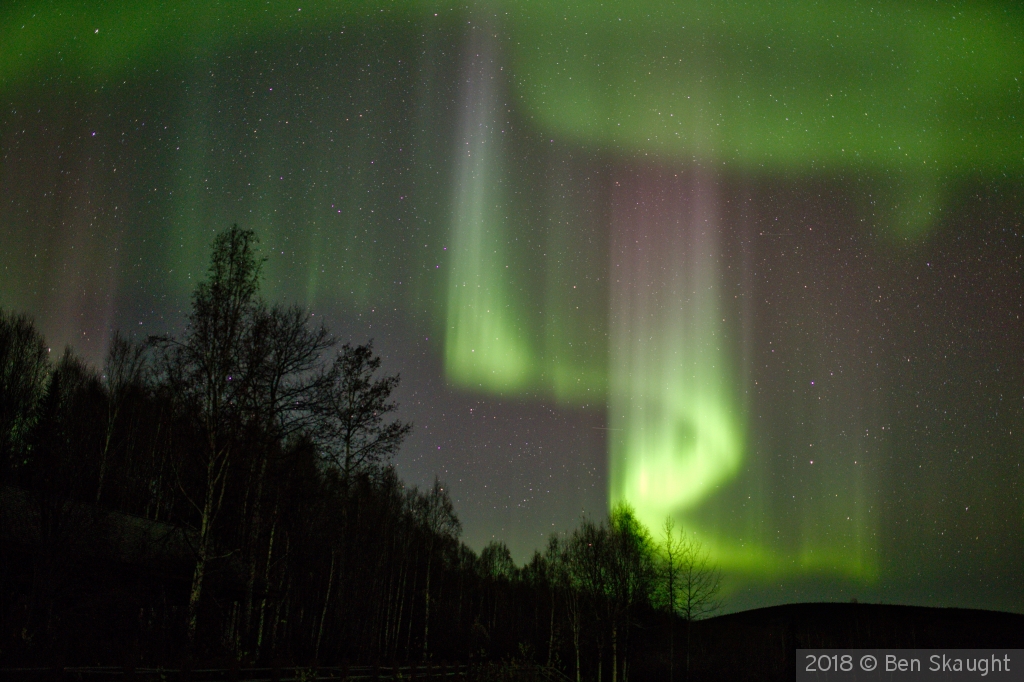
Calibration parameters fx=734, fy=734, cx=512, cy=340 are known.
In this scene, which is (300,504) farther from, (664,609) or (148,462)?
(664,609)

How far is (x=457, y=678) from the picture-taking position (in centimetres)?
2480

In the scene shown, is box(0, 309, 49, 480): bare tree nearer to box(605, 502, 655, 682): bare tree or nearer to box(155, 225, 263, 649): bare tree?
box(155, 225, 263, 649): bare tree

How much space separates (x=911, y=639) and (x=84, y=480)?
39.0 meters

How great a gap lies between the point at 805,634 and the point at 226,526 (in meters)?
31.4

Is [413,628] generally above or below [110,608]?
below

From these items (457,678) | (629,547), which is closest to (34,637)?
(457,678)

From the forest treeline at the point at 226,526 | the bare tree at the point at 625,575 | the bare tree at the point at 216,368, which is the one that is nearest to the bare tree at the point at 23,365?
the forest treeline at the point at 226,526

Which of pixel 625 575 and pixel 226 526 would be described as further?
pixel 625 575

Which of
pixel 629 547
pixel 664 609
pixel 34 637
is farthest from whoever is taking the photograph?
pixel 664 609

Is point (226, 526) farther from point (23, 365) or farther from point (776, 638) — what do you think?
point (776, 638)

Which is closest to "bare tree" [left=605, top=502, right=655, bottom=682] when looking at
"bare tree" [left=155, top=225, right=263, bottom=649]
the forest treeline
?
the forest treeline

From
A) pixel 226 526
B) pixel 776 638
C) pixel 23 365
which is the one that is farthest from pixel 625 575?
pixel 23 365

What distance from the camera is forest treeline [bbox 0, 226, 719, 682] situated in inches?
624

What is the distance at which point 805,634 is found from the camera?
135 feet
